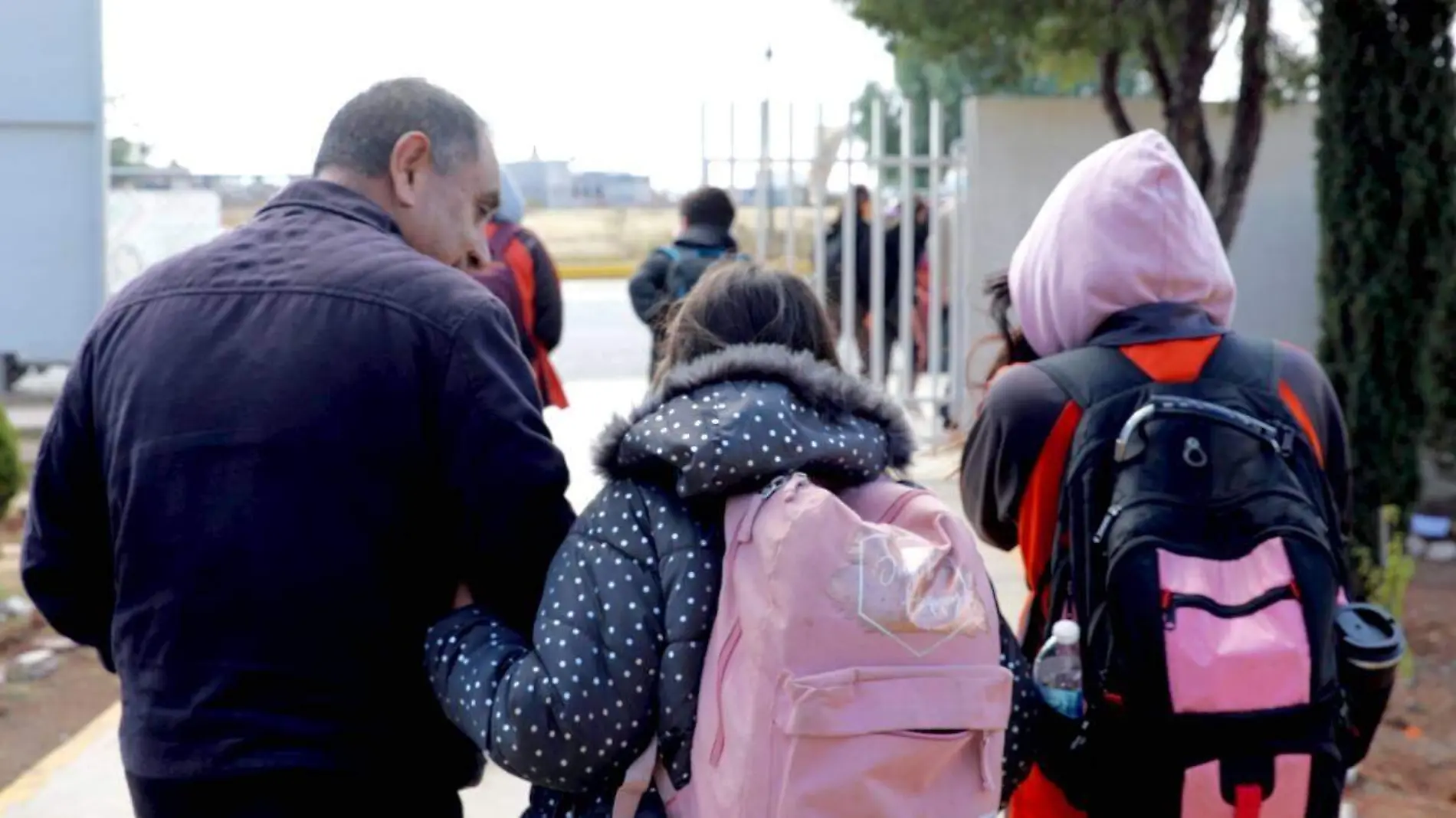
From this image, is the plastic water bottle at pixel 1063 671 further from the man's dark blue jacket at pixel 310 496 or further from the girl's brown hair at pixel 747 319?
the man's dark blue jacket at pixel 310 496

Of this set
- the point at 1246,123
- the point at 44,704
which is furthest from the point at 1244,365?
the point at 1246,123

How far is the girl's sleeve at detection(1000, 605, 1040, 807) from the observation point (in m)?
2.46

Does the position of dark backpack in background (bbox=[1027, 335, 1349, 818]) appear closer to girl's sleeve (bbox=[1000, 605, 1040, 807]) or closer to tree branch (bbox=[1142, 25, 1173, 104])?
girl's sleeve (bbox=[1000, 605, 1040, 807])

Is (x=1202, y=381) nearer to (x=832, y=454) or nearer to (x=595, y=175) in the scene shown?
(x=832, y=454)

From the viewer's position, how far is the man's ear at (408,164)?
8.06 ft

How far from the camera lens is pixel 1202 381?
2.64 metres

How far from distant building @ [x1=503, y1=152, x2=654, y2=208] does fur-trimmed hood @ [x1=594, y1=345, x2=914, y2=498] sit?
2649cm

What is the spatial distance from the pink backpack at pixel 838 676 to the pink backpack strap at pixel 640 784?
6 centimetres

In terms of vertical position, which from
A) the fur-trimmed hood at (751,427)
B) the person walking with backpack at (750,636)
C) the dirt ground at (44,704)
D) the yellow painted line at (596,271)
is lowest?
the dirt ground at (44,704)

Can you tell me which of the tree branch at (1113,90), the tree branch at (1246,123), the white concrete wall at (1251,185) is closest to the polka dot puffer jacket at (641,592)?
the tree branch at (1246,123)

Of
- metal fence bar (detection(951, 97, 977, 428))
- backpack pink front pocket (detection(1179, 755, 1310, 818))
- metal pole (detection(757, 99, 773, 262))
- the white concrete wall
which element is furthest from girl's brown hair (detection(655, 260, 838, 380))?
the white concrete wall

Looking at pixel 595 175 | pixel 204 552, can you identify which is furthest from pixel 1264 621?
pixel 595 175

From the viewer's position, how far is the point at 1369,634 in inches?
104

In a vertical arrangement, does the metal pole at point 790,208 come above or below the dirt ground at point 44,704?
above
